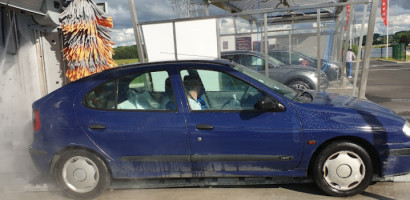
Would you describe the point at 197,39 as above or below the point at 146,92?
above

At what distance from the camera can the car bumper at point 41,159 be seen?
157 inches

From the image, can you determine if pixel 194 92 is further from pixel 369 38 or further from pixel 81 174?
pixel 369 38

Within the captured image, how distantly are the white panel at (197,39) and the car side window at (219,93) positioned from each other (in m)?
3.60

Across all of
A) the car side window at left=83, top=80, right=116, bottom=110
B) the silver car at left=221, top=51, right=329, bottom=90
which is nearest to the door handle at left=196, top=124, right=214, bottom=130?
the car side window at left=83, top=80, right=116, bottom=110

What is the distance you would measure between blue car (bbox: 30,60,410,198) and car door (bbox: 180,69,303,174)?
10mm

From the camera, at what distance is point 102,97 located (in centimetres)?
400

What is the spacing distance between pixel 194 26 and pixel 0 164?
4.46m

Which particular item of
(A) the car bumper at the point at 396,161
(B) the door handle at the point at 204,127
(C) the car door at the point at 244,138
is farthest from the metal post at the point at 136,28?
(A) the car bumper at the point at 396,161

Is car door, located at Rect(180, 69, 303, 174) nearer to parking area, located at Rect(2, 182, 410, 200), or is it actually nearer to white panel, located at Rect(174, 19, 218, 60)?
parking area, located at Rect(2, 182, 410, 200)

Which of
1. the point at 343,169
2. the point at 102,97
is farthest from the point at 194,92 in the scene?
the point at 343,169

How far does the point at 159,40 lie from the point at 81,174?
4571 millimetres

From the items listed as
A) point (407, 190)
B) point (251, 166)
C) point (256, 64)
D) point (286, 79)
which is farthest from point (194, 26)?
point (407, 190)

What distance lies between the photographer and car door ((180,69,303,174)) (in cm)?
365

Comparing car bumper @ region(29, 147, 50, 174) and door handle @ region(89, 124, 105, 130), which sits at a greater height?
door handle @ region(89, 124, 105, 130)
